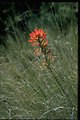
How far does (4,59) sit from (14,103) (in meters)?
0.96

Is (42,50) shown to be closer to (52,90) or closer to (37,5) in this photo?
(52,90)

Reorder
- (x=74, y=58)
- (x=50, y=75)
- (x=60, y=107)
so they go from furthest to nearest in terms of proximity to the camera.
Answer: (x=74, y=58)
(x=50, y=75)
(x=60, y=107)

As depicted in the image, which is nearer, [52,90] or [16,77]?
[52,90]

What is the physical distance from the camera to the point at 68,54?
11.9ft

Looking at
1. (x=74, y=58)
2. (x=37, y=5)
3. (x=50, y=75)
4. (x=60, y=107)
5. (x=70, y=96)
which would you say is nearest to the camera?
(x=60, y=107)

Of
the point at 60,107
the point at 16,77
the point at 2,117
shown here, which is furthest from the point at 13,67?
the point at 60,107

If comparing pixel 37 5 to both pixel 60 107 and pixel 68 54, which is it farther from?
pixel 60 107

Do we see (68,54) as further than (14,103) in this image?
Yes

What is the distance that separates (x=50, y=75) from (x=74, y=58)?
0.37 m

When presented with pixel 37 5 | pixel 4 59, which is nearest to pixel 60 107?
pixel 4 59

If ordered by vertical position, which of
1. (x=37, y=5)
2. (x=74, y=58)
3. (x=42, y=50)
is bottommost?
(x=37, y=5)

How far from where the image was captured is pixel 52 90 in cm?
309

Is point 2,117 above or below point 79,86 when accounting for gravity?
below

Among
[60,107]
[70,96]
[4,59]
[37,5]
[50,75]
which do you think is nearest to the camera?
[60,107]
